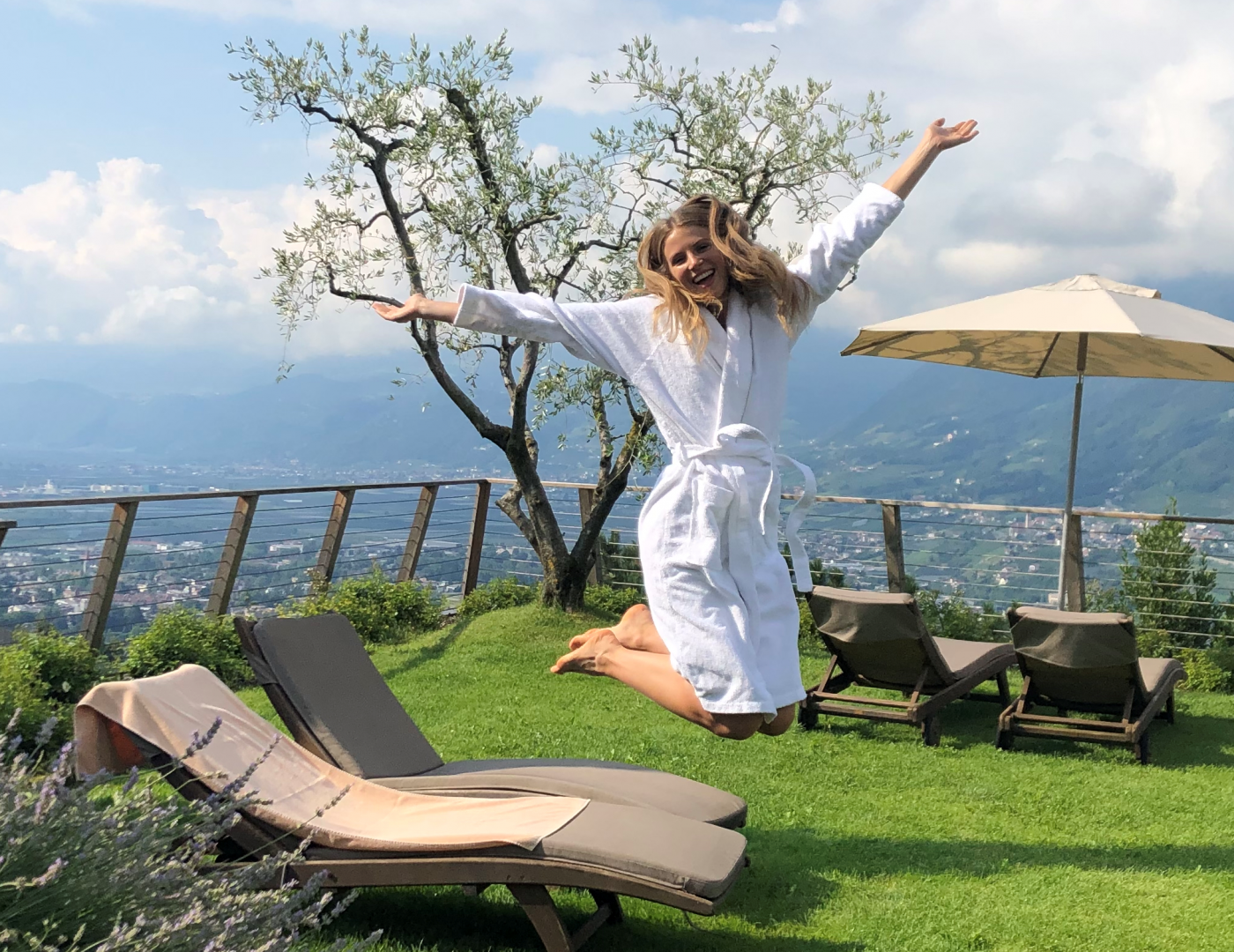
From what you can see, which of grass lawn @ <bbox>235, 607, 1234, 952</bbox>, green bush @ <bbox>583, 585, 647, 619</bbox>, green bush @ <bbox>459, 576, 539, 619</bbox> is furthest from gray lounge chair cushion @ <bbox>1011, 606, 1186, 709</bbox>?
green bush @ <bbox>459, 576, 539, 619</bbox>

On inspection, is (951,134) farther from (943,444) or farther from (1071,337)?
(943,444)

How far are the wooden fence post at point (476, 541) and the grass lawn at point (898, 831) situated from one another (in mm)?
3156

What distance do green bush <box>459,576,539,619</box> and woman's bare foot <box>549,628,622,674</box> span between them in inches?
294

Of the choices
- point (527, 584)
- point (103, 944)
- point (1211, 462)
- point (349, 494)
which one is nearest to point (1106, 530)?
point (527, 584)

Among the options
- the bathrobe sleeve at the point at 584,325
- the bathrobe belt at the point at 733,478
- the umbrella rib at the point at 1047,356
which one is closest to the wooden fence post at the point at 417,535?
the umbrella rib at the point at 1047,356

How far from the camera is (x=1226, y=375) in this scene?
833 centimetres

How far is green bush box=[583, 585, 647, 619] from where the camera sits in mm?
10633

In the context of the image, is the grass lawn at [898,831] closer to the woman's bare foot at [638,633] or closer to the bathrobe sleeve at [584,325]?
the woman's bare foot at [638,633]

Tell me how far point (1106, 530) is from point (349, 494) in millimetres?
6816

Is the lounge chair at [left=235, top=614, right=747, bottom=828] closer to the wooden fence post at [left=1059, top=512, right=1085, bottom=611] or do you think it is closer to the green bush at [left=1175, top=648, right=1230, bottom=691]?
the wooden fence post at [left=1059, top=512, right=1085, bottom=611]

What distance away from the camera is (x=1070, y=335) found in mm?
9055

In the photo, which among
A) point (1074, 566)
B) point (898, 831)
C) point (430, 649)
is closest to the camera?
point (898, 831)

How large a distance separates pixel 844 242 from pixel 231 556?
7231mm

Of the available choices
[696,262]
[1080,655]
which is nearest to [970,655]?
[1080,655]
